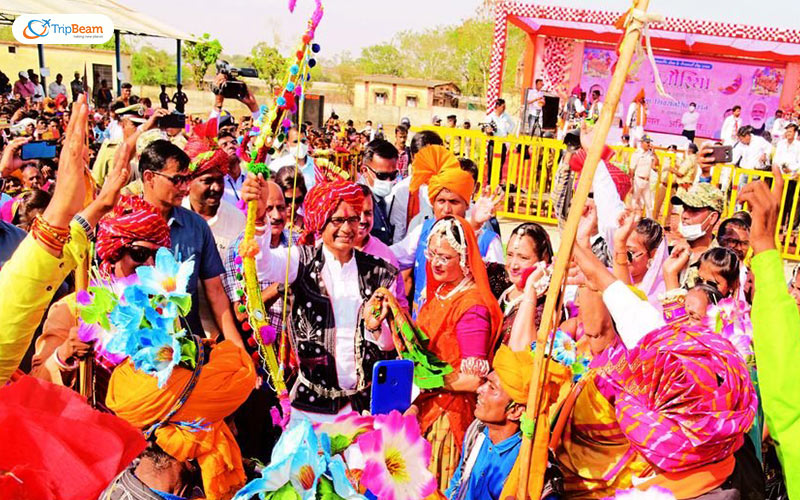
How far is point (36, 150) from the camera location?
19.6 feet

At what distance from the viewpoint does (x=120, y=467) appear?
5.46ft

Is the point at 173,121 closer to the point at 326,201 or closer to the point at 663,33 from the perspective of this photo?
the point at 326,201

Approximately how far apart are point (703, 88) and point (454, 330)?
2200cm

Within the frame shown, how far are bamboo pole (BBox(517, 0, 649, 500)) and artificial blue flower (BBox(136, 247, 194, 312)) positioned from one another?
1105mm

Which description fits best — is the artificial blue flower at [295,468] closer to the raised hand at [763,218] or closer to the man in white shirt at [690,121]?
the raised hand at [763,218]

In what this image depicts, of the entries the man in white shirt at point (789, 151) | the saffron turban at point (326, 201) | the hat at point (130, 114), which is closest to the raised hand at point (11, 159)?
the hat at point (130, 114)

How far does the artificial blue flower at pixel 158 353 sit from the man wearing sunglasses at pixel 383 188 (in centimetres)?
363

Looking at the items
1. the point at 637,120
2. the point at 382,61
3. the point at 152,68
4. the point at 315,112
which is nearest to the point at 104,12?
the point at 315,112

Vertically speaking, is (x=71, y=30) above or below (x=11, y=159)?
above

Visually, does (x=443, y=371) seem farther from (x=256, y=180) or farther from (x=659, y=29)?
(x=659, y=29)

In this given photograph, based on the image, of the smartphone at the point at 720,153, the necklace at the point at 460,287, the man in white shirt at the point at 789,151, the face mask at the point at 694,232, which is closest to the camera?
the necklace at the point at 460,287

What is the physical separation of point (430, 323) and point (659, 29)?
20054mm

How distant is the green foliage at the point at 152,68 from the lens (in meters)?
57.3


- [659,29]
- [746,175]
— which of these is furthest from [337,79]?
[746,175]
